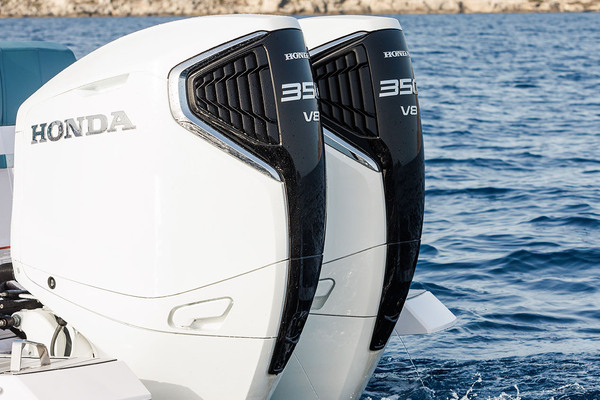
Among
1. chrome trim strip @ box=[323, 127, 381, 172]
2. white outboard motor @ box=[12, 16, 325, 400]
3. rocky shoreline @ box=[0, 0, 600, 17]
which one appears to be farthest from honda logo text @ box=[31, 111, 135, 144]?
rocky shoreline @ box=[0, 0, 600, 17]

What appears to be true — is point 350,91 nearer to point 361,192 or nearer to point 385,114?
point 385,114

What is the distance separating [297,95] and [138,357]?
0.85 metres

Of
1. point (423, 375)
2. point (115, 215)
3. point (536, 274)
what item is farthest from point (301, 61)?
point (536, 274)

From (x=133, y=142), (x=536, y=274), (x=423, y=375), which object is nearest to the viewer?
(x=133, y=142)

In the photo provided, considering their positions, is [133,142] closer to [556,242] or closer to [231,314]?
[231,314]

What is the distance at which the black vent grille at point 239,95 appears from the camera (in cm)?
291

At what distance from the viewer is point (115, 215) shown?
298 cm

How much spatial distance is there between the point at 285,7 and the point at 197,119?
67.9m

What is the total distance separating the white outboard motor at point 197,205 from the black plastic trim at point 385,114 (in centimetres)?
24

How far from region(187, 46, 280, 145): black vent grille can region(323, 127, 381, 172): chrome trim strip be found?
323mm

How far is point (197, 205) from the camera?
2.90 meters

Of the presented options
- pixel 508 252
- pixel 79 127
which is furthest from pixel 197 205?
pixel 508 252

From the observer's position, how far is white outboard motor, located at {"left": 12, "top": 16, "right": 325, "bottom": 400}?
9.55ft

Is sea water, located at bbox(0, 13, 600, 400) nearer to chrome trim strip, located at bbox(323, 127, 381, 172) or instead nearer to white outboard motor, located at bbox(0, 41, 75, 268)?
chrome trim strip, located at bbox(323, 127, 381, 172)
